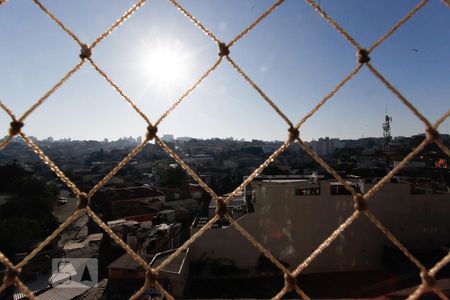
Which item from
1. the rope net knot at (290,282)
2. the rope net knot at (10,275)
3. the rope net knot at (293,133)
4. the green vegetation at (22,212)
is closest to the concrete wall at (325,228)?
the rope net knot at (293,133)

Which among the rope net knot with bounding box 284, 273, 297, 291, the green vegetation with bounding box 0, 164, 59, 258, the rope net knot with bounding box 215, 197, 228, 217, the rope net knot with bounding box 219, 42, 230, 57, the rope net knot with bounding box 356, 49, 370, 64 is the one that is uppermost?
the rope net knot with bounding box 219, 42, 230, 57

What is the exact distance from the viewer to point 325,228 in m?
6.46

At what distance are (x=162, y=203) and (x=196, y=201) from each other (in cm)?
209

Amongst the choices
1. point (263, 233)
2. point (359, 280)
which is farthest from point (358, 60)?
point (359, 280)

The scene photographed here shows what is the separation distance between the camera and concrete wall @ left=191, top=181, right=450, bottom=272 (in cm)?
642

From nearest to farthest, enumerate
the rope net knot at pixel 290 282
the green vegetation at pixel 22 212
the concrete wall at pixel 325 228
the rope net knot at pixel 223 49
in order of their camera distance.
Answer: the rope net knot at pixel 290 282 → the rope net knot at pixel 223 49 → the concrete wall at pixel 325 228 → the green vegetation at pixel 22 212

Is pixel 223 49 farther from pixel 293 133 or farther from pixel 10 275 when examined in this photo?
pixel 10 275

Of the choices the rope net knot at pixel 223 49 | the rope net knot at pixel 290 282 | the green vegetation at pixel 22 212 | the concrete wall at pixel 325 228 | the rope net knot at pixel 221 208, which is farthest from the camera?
the green vegetation at pixel 22 212

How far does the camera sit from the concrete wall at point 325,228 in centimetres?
642

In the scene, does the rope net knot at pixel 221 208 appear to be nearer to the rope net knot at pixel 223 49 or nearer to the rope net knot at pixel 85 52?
the rope net knot at pixel 223 49

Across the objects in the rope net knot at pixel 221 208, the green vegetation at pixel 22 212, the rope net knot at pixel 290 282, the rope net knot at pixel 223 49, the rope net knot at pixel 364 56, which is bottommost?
the green vegetation at pixel 22 212

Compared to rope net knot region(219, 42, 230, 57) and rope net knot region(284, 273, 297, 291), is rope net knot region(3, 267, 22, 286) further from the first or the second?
rope net knot region(219, 42, 230, 57)

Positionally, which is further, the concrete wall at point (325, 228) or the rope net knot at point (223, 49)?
the concrete wall at point (325, 228)

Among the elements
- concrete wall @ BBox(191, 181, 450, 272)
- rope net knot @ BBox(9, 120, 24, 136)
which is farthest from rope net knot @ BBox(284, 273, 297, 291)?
concrete wall @ BBox(191, 181, 450, 272)
